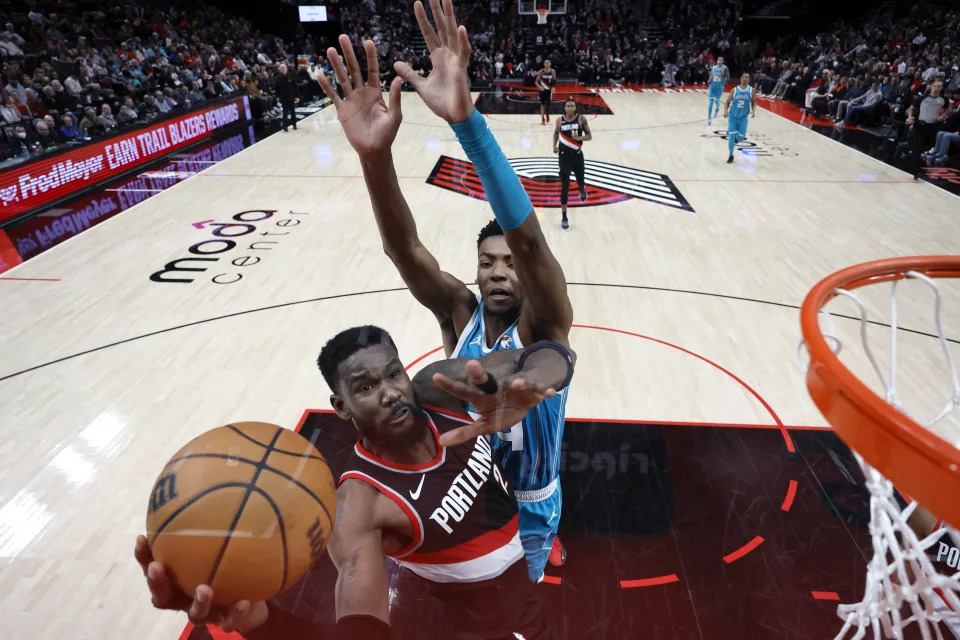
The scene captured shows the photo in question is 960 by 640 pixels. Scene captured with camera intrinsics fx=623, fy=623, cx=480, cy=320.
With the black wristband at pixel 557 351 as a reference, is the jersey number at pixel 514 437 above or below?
below

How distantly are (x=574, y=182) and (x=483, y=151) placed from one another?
8549mm

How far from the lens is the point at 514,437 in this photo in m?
2.43

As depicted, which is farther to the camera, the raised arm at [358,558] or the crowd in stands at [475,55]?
the crowd in stands at [475,55]

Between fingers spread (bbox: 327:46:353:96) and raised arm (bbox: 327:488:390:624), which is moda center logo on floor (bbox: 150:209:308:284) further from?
raised arm (bbox: 327:488:390:624)

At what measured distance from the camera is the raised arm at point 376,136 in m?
1.87

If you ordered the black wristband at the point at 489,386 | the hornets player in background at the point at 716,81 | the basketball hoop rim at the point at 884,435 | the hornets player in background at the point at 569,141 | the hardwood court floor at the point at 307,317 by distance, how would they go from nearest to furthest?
the basketball hoop rim at the point at 884,435, the black wristband at the point at 489,386, the hardwood court floor at the point at 307,317, the hornets player in background at the point at 569,141, the hornets player in background at the point at 716,81

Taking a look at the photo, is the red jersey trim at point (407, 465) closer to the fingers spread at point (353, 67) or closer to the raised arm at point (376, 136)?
the raised arm at point (376, 136)

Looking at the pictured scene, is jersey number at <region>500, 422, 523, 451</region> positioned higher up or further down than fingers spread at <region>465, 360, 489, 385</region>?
further down

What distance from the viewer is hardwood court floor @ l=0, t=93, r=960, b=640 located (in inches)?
137

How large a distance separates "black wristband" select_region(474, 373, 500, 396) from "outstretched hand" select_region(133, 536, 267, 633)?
27.6 inches

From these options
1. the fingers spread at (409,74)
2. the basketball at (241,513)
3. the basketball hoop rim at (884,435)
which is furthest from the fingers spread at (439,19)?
the basketball hoop rim at (884,435)

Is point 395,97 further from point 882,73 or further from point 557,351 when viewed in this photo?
point 882,73

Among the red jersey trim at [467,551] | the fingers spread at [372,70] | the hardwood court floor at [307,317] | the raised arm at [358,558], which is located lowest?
the hardwood court floor at [307,317]

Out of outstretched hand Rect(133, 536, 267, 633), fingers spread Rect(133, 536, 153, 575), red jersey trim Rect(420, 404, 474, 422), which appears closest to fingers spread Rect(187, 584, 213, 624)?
outstretched hand Rect(133, 536, 267, 633)
